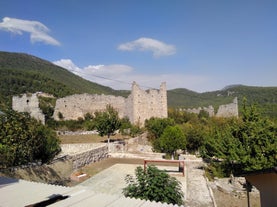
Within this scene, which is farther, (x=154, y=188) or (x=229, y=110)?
(x=229, y=110)

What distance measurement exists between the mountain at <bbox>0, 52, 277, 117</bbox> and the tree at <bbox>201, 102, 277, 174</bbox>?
83.7 feet

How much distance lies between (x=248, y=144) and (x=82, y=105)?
2862cm

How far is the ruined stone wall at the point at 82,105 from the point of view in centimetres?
3591

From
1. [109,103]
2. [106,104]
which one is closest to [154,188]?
[109,103]

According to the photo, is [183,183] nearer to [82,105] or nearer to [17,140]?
[17,140]

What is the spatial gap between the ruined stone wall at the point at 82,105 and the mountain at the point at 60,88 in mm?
9348

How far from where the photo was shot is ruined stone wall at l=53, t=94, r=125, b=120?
35.9 meters

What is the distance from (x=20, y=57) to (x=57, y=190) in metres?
98.1

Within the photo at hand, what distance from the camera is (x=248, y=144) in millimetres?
11680

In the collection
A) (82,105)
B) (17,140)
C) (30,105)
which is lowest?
(17,140)

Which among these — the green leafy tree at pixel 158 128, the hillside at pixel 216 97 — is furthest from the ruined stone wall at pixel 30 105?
the hillside at pixel 216 97

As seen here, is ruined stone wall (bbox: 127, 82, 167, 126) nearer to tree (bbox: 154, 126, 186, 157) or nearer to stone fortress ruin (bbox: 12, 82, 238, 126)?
stone fortress ruin (bbox: 12, 82, 238, 126)

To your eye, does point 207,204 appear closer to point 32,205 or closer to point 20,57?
point 32,205

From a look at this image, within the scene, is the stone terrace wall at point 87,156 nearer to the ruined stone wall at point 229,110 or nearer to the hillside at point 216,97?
the ruined stone wall at point 229,110
